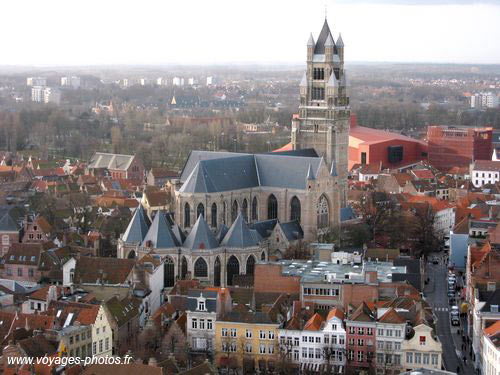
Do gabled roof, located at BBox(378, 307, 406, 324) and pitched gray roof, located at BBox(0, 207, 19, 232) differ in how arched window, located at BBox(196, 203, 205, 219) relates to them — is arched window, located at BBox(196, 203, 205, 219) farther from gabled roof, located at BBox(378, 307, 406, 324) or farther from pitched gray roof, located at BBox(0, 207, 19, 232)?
gabled roof, located at BBox(378, 307, 406, 324)

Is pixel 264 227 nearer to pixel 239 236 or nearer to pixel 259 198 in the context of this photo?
pixel 259 198

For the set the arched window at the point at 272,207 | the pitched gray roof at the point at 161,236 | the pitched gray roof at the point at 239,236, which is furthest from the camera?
the arched window at the point at 272,207

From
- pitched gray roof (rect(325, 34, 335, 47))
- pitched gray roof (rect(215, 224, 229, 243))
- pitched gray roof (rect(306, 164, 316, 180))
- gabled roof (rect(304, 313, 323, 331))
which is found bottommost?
gabled roof (rect(304, 313, 323, 331))

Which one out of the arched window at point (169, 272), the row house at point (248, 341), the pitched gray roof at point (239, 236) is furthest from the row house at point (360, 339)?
the arched window at point (169, 272)

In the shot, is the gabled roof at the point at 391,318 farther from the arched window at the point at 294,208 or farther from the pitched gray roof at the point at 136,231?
the arched window at the point at 294,208

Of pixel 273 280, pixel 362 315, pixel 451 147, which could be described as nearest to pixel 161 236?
pixel 273 280

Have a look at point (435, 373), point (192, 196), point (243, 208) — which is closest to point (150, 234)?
point (192, 196)

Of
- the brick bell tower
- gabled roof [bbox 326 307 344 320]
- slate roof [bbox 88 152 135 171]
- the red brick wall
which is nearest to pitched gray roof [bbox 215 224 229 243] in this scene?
the red brick wall
